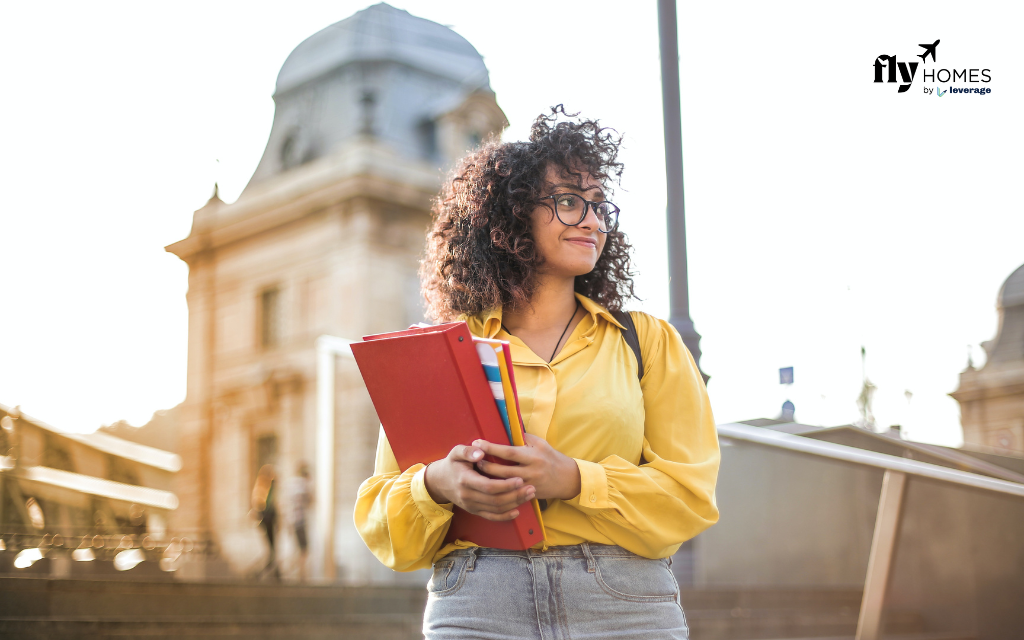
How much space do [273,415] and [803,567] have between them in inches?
A: 560

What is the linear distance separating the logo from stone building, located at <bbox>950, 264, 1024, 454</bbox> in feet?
3.05

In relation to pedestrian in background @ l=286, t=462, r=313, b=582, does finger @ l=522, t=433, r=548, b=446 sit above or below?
above

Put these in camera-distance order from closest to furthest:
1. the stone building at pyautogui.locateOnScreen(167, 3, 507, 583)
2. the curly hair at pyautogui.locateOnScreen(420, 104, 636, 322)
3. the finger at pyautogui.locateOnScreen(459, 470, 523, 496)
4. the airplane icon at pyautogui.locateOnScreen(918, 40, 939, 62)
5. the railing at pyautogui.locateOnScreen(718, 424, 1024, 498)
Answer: the finger at pyautogui.locateOnScreen(459, 470, 523, 496)
the curly hair at pyautogui.locateOnScreen(420, 104, 636, 322)
the railing at pyautogui.locateOnScreen(718, 424, 1024, 498)
the airplane icon at pyautogui.locateOnScreen(918, 40, 939, 62)
the stone building at pyautogui.locateOnScreen(167, 3, 507, 583)

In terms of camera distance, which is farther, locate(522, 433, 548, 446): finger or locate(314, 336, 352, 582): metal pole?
locate(314, 336, 352, 582): metal pole

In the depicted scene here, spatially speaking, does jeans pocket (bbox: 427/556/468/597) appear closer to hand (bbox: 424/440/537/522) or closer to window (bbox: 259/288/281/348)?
hand (bbox: 424/440/537/522)

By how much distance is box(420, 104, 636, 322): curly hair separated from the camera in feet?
6.90

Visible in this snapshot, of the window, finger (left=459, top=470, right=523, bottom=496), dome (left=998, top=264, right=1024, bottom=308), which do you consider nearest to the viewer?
finger (left=459, top=470, right=523, bottom=496)

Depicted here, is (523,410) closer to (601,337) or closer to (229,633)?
(601,337)

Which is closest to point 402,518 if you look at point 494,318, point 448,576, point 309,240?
point 448,576

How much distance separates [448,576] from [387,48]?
18.7m

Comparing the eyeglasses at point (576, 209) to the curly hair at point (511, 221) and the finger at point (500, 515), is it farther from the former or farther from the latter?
the finger at point (500, 515)

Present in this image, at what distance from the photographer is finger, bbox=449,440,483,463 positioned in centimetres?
170

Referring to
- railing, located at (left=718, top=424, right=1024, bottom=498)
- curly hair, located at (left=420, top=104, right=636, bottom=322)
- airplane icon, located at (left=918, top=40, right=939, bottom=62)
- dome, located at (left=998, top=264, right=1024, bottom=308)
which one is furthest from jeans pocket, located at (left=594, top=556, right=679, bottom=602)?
airplane icon, located at (left=918, top=40, right=939, bottom=62)

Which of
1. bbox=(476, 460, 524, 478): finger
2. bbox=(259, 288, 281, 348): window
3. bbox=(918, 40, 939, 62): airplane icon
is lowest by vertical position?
bbox=(476, 460, 524, 478): finger
